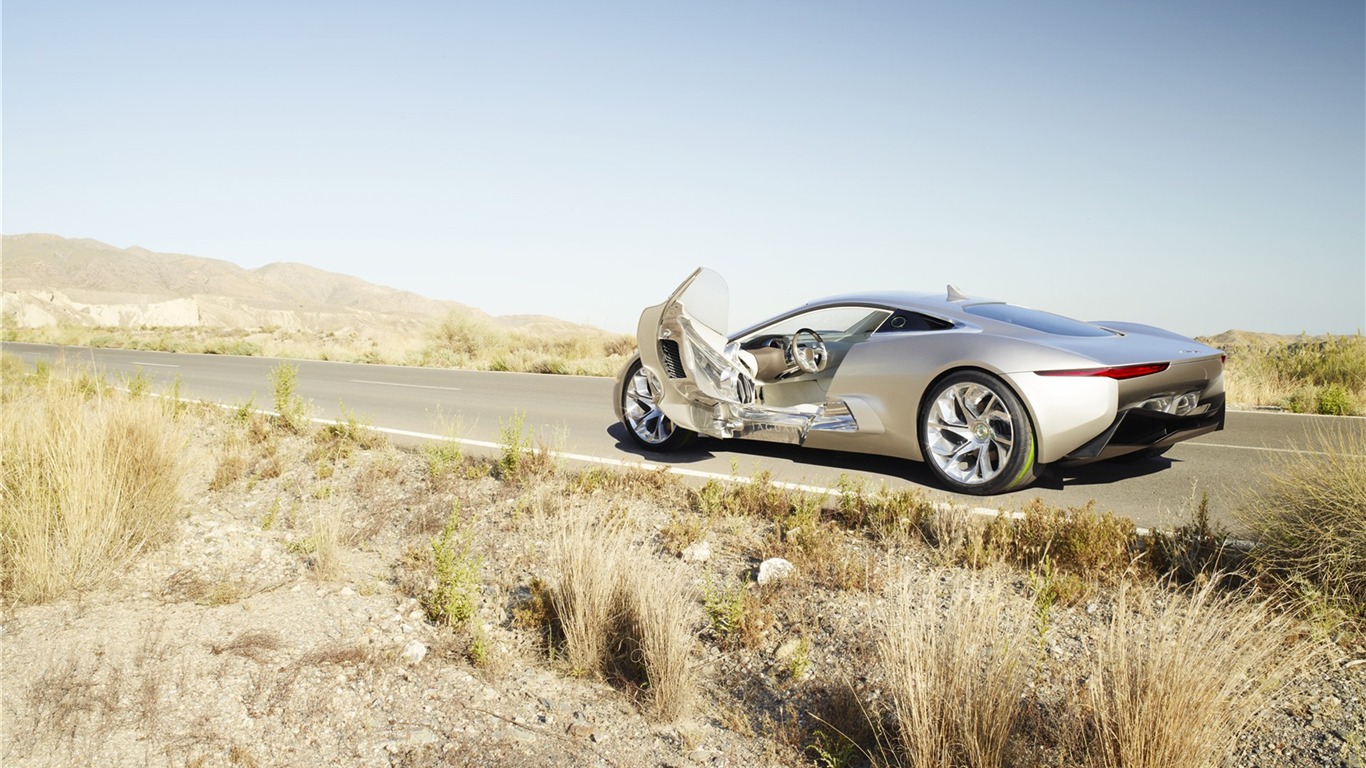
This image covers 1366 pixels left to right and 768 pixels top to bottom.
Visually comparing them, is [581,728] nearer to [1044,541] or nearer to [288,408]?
[1044,541]

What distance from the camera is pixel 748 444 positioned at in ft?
27.0

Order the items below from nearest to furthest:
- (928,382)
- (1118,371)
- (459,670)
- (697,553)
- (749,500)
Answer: (459,670)
(697,553)
(1118,371)
(749,500)
(928,382)

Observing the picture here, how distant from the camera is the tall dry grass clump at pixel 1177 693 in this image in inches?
107

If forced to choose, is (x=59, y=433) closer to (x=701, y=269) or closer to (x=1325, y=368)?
(x=701, y=269)

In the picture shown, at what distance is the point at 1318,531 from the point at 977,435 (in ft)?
7.21

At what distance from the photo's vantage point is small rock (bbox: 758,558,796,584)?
4.56 meters

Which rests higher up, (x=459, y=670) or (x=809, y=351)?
(x=809, y=351)

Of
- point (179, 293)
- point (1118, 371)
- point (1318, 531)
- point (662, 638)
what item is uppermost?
point (179, 293)

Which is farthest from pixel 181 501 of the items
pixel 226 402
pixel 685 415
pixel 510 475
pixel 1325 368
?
pixel 1325 368

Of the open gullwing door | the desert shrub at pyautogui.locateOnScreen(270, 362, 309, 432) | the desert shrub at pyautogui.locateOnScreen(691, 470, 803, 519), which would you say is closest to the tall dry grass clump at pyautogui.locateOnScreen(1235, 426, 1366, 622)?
the desert shrub at pyautogui.locateOnScreen(691, 470, 803, 519)

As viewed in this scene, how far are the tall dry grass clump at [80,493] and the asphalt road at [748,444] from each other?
107 inches

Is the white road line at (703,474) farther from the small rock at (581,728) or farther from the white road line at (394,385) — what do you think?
the white road line at (394,385)

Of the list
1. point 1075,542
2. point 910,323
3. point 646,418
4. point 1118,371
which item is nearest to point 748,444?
point 646,418

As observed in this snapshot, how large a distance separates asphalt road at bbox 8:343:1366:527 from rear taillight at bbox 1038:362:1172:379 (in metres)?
0.85
